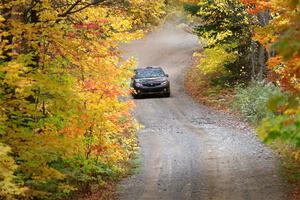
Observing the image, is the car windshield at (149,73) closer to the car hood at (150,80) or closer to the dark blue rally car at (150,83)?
the dark blue rally car at (150,83)

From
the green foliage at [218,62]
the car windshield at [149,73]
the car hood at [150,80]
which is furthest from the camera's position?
the car windshield at [149,73]

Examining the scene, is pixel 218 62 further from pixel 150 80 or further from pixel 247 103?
pixel 247 103

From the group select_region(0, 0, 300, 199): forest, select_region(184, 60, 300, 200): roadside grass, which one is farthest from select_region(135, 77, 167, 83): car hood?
select_region(0, 0, 300, 199): forest

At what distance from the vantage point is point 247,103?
21.0 meters

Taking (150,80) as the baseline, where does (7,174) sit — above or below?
above

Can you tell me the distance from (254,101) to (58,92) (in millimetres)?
12884

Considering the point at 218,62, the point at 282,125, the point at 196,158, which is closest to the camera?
Answer: the point at 282,125

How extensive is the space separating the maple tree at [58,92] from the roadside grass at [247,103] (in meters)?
4.68

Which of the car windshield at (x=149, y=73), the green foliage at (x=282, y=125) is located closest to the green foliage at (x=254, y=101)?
the car windshield at (x=149, y=73)

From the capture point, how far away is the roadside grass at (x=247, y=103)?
1292 centimetres

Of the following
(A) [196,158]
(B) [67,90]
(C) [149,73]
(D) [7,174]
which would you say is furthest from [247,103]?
(D) [7,174]

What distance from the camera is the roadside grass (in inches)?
509

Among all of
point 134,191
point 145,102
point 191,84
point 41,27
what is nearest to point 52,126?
point 41,27

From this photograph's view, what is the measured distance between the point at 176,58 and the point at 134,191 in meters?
30.4
